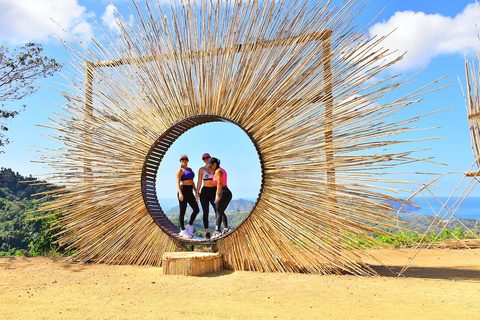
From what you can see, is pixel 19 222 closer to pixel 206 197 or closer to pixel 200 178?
pixel 200 178

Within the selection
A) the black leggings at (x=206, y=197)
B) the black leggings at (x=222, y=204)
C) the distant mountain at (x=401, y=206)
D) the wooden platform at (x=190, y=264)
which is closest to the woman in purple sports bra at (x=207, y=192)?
the black leggings at (x=206, y=197)

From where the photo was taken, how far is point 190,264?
11.7 ft

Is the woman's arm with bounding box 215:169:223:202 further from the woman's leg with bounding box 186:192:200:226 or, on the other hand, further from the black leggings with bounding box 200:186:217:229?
the woman's leg with bounding box 186:192:200:226

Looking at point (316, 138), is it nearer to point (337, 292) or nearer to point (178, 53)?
point (337, 292)

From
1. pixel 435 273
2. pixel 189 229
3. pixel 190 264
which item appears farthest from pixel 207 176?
pixel 435 273

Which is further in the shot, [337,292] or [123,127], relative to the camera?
[123,127]

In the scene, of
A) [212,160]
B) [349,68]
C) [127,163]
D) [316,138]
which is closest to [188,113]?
[212,160]

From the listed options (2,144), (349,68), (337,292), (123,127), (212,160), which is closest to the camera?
(337,292)

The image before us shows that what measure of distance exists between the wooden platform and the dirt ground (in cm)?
9

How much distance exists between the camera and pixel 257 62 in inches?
145

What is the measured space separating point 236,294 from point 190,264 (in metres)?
0.78

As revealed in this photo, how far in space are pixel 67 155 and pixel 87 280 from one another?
1543 mm

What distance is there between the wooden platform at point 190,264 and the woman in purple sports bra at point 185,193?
0.47 metres

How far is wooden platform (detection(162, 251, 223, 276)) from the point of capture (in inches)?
141
